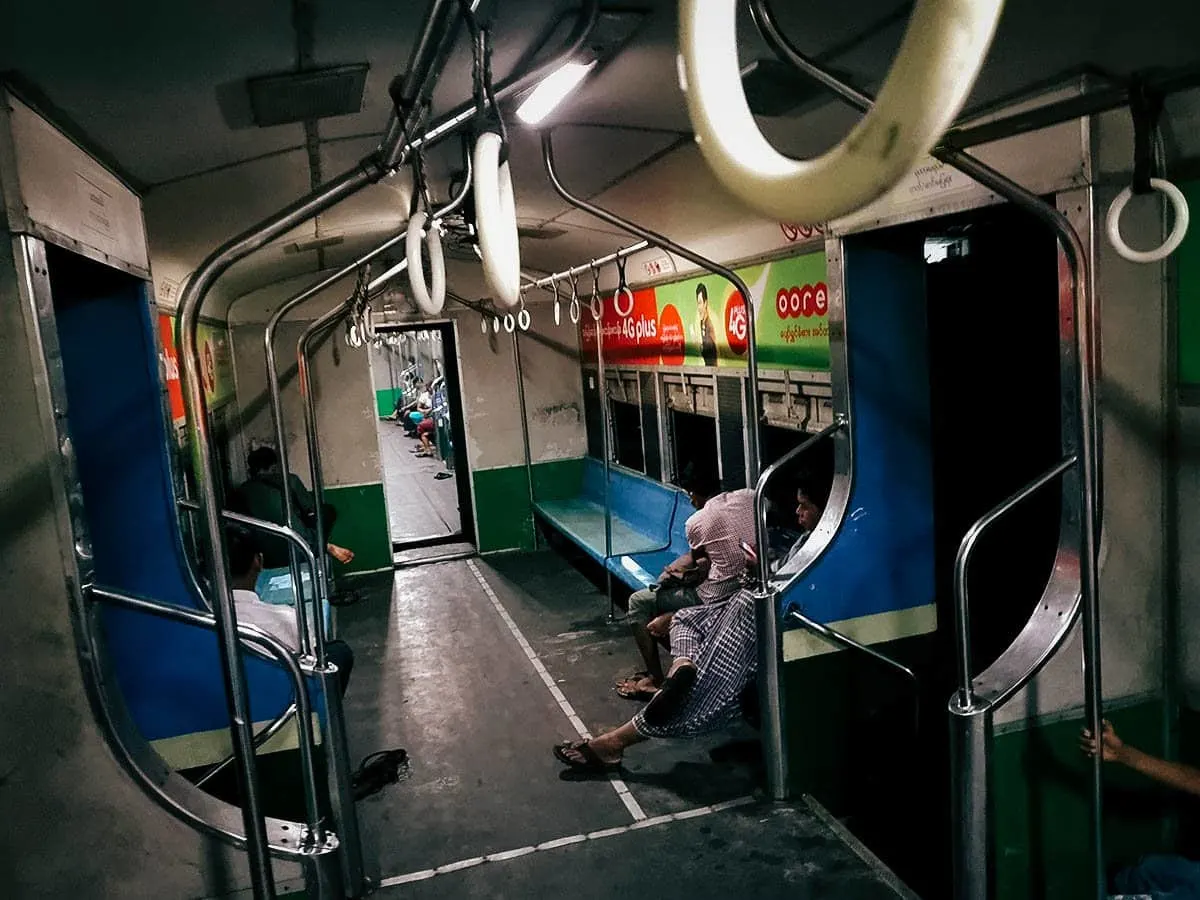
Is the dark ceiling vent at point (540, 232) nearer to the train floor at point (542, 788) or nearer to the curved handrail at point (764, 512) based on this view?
the train floor at point (542, 788)

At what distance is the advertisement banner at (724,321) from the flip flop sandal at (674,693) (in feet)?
5.41

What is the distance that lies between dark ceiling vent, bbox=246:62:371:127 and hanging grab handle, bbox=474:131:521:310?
133 cm

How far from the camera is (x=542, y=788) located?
4.18 meters

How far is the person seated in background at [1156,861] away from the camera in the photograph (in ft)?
8.17

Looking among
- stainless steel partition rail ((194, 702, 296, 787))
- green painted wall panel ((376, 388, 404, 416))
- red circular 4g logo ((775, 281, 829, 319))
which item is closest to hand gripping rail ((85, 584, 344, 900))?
stainless steel partition rail ((194, 702, 296, 787))

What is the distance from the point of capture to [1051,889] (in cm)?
295

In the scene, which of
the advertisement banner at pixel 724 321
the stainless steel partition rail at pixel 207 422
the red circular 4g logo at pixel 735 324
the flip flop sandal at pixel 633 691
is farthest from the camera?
the red circular 4g logo at pixel 735 324

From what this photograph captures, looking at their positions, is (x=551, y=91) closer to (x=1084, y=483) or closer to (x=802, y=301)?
(x=1084, y=483)

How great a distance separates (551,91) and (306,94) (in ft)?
2.70

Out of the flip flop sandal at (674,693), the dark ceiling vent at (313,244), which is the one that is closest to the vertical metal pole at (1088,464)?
the flip flop sandal at (674,693)

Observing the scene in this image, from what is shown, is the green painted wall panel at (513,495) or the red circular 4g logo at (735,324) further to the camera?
the green painted wall panel at (513,495)

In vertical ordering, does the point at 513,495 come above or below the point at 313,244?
below

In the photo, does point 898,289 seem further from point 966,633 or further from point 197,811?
point 197,811

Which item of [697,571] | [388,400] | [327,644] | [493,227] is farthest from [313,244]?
[388,400]
